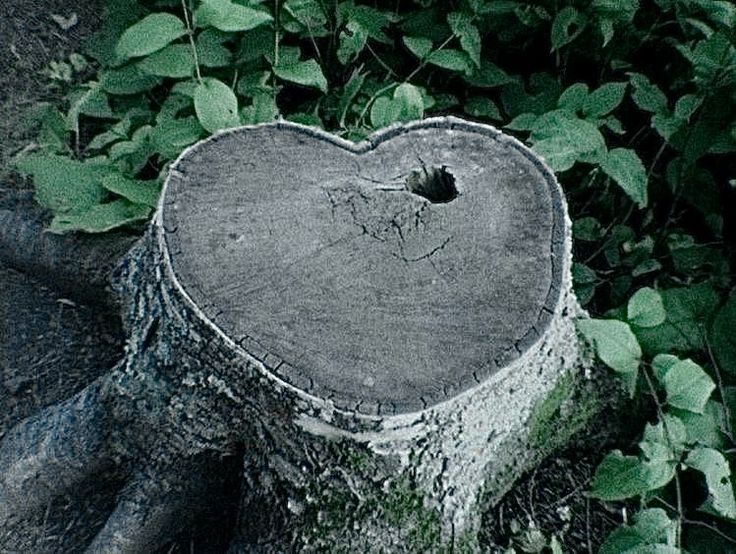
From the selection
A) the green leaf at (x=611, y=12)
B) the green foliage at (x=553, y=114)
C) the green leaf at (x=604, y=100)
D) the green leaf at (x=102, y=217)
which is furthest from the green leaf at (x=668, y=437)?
the green leaf at (x=102, y=217)

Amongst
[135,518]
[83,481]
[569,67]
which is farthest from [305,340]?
[569,67]

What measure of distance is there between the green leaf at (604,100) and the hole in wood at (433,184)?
1.89ft

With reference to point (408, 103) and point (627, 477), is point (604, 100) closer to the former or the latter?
point (408, 103)

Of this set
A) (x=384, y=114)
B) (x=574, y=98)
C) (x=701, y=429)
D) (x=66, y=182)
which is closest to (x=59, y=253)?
(x=66, y=182)

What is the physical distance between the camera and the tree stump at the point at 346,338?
58.7 inches

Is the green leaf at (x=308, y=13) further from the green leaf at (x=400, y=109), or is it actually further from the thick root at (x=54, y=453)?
the thick root at (x=54, y=453)

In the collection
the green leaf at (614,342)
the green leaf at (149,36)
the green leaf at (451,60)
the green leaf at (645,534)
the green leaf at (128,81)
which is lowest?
the green leaf at (645,534)

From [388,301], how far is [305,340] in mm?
153

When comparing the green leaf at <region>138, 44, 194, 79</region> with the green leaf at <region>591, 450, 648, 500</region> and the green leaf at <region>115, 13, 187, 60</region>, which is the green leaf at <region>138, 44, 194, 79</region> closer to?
the green leaf at <region>115, 13, 187, 60</region>

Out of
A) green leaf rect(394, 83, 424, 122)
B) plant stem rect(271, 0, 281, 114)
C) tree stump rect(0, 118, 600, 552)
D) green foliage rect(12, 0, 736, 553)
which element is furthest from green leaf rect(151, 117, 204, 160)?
green leaf rect(394, 83, 424, 122)

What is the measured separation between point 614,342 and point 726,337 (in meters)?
0.37

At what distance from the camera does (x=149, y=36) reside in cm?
201

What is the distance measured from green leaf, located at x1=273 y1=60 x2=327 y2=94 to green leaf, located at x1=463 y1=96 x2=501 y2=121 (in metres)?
0.42

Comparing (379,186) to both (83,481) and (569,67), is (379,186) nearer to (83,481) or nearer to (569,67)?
(83,481)
